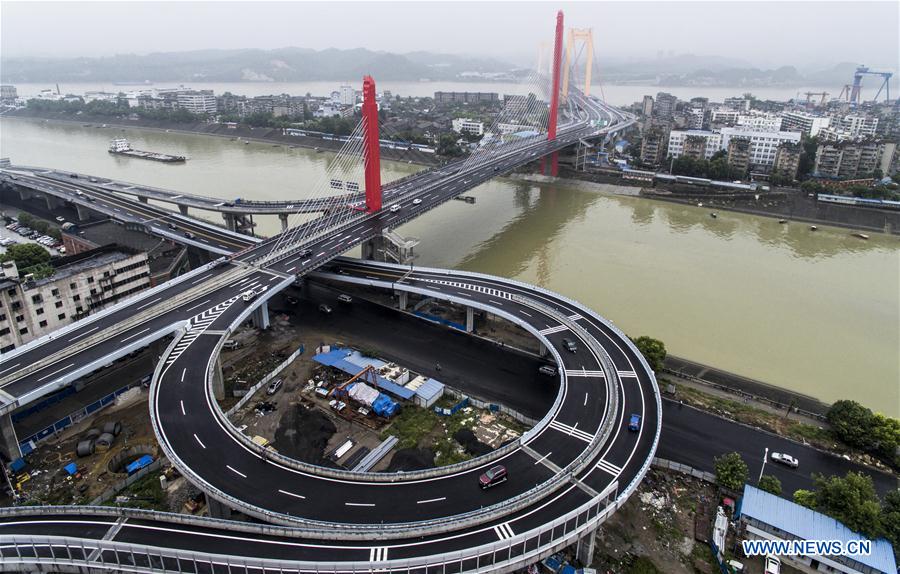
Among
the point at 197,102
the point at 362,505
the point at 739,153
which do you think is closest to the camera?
the point at 362,505

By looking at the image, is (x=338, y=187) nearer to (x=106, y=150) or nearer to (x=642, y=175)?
(x=642, y=175)

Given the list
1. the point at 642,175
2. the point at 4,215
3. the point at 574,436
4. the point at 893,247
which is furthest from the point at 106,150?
the point at 893,247

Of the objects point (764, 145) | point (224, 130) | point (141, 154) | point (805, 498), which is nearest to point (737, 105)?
point (764, 145)

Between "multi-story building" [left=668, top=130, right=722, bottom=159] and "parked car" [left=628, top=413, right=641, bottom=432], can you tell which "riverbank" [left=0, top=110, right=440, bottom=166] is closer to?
"multi-story building" [left=668, top=130, right=722, bottom=159]

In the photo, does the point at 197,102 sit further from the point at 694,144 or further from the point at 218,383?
the point at 218,383

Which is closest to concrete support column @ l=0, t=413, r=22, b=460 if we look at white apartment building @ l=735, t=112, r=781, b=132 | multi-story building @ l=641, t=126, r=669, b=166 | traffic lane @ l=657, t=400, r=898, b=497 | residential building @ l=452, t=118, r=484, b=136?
traffic lane @ l=657, t=400, r=898, b=497

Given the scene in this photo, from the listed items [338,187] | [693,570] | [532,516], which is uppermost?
[338,187]
